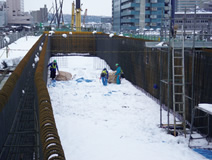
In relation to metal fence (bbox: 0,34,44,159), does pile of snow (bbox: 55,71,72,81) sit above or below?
below

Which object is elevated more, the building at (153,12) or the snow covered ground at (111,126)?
the building at (153,12)

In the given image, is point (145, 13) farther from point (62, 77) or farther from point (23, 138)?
point (23, 138)

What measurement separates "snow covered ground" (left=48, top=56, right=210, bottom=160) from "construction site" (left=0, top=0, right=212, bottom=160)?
0.56 m

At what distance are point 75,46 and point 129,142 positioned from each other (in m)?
30.0

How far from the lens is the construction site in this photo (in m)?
4.23

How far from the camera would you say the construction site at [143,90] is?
423cm

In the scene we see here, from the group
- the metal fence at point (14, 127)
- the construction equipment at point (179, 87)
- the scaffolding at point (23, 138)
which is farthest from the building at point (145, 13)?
the metal fence at point (14, 127)

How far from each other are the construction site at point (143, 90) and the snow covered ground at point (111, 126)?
0.56 meters

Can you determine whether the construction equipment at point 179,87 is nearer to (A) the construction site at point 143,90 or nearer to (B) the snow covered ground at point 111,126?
(A) the construction site at point 143,90

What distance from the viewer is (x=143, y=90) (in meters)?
17.8

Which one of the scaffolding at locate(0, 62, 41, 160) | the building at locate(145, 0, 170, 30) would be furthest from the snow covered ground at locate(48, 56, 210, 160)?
the building at locate(145, 0, 170, 30)

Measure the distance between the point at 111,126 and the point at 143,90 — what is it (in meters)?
6.84

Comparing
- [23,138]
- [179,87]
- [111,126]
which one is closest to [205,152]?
[111,126]

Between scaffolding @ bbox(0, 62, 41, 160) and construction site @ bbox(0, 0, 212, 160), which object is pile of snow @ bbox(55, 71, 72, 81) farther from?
scaffolding @ bbox(0, 62, 41, 160)
